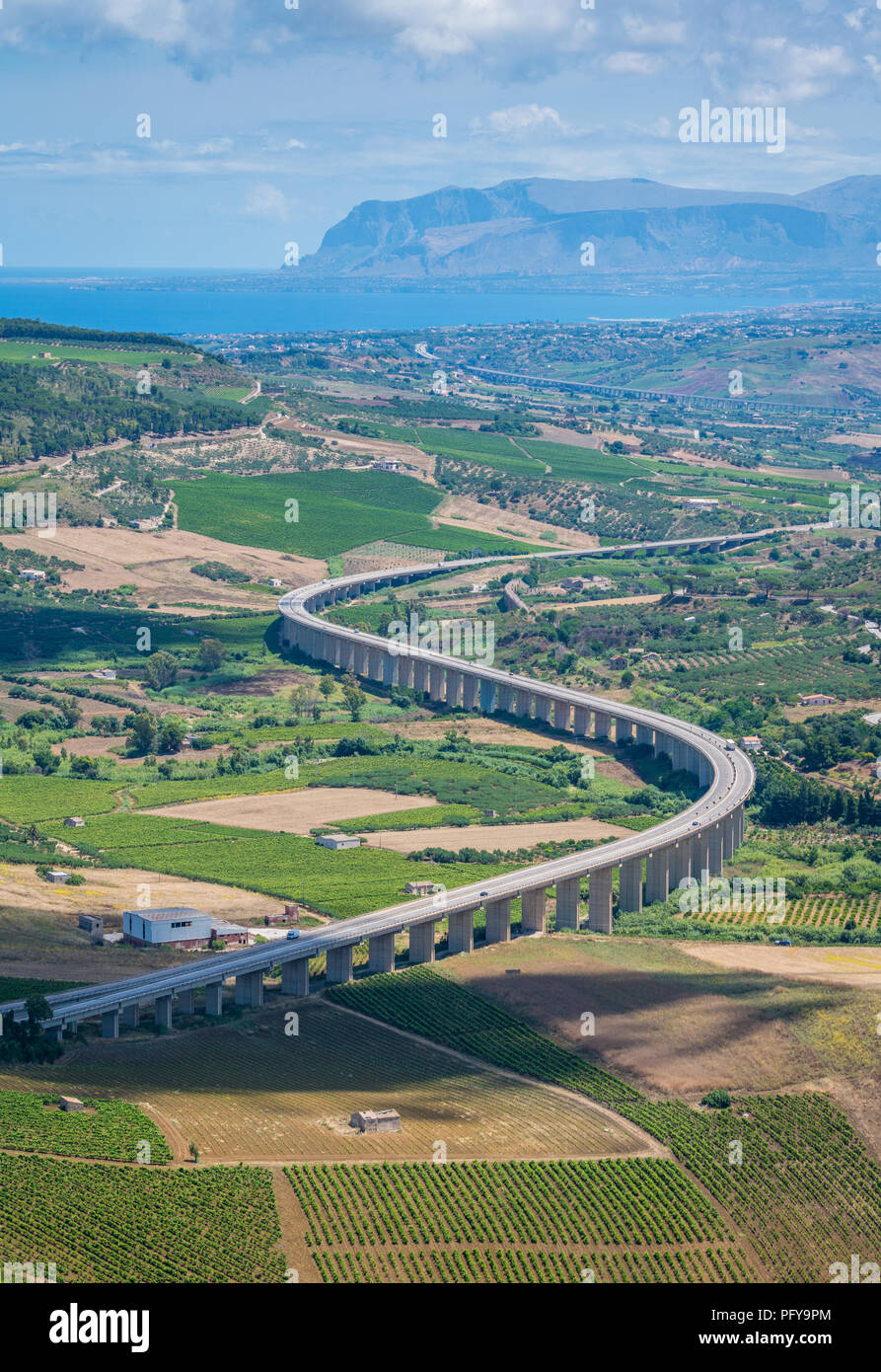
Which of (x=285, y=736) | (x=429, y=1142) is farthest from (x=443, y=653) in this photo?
(x=429, y=1142)

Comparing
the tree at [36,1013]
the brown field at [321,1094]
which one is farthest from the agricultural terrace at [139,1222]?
the tree at [36,1013]

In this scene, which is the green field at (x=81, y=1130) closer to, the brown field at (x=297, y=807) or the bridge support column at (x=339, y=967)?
the bridge support column at (x=339, y=967)

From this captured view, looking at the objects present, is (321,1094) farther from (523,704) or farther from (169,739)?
(523,704)

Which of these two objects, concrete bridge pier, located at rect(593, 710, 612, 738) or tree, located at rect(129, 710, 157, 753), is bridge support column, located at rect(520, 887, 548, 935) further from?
tree, located at rect(129, 710, 157, 753)

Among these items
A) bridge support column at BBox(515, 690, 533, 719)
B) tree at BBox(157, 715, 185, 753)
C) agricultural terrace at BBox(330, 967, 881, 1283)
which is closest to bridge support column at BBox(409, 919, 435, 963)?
agricultural terrace at BBox(330, 967, 881, 1283)

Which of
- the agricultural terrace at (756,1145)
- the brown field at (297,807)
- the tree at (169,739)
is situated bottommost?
the agricultural terrace at (756,1145)
